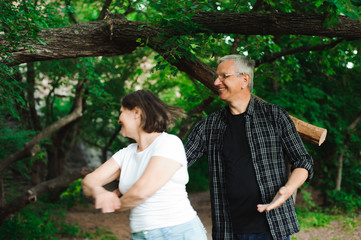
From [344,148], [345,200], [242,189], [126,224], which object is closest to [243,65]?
[242,189]

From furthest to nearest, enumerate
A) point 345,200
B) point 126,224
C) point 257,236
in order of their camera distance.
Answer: point 126,224
point 345,200
point 257,236

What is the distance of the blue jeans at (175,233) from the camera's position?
1.86 metres

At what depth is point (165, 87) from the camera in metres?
11.4

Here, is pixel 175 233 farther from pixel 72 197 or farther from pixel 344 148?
pixel 72 197

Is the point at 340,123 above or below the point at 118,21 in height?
below

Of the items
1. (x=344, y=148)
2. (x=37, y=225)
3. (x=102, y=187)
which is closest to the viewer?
(x=102, y=187)

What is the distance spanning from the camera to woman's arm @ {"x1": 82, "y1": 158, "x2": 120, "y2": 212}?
1825mm

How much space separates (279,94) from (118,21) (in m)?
4.68

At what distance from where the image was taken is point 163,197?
187cm

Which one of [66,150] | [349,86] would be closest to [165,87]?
[66,150]

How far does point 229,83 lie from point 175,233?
126cm

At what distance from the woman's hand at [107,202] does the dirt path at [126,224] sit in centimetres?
543

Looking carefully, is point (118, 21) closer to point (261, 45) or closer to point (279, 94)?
point (261, 45)

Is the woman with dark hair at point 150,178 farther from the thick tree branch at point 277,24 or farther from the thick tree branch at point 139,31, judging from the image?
the thick tree branch at point 277,24
